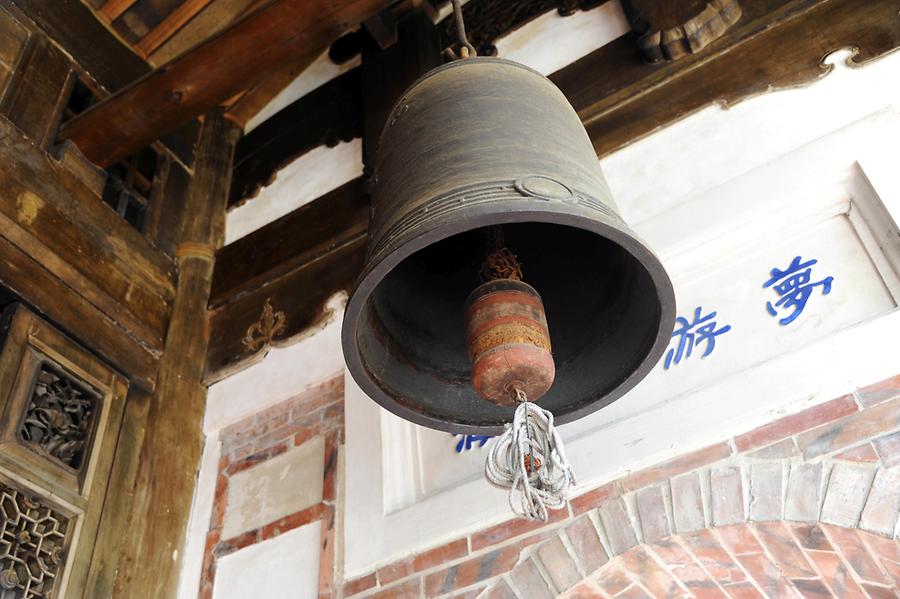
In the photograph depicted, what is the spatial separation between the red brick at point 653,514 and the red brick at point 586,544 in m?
0.12

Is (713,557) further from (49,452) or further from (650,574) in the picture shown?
(49,452)

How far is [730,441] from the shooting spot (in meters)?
2.21

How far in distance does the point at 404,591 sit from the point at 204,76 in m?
1.92

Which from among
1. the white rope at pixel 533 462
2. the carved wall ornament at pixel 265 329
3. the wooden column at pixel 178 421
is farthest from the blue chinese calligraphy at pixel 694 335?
the wooden column at pixel 178 421

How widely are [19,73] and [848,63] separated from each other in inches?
109

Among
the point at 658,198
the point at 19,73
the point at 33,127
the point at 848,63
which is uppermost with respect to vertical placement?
the point at 19,73

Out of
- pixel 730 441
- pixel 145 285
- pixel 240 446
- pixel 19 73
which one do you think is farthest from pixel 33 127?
pixel 730 441

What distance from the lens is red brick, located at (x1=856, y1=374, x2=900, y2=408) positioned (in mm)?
2066

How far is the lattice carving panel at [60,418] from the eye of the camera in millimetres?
2725

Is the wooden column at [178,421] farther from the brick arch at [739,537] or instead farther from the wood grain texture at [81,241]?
the brick arch at [739,537]

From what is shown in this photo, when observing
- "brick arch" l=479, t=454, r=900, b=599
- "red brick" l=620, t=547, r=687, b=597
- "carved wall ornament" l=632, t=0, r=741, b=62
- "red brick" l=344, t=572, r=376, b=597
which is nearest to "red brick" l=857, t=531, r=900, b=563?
"brick arch" l=479, t=454, r=900, b=599

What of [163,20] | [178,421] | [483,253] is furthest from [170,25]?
[483,253]

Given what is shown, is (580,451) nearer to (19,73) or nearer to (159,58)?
(19,73)

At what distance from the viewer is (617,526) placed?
223cm
